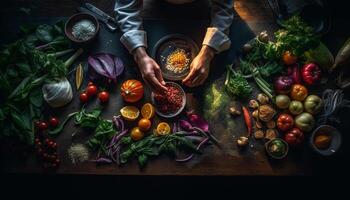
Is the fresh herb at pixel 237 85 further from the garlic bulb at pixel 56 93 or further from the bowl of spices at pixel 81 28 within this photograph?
the garlic bulb at pixel 56 93

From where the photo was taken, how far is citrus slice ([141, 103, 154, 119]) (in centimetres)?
276

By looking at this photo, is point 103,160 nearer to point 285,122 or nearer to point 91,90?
point 91,90

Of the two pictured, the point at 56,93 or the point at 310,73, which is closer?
the point at 56,93

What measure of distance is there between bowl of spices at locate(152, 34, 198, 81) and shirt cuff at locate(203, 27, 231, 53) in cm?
19

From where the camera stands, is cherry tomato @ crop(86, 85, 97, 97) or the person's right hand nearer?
the person's right hand

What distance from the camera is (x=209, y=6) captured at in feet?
10.1

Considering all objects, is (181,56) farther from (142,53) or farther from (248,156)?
(248,156)

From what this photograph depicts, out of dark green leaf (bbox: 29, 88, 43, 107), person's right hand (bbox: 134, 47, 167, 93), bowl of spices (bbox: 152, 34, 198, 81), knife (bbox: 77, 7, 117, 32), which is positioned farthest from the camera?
knife (bbox: 77, 7, 117, 32)

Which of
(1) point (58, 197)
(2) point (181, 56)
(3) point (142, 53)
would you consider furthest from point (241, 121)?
(1) point (58, 197)

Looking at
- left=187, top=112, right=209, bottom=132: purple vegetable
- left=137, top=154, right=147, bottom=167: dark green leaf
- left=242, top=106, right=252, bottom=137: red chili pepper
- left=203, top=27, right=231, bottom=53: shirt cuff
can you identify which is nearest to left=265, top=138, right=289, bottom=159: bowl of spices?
left=242, top=106, right=252, bottom=137: red chili pepper

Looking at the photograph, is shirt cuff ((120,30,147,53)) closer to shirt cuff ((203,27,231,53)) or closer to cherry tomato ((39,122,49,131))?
shirt cuff ((203,27,231,53))

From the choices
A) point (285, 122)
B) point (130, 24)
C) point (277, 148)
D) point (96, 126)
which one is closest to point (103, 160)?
point (96, 126)

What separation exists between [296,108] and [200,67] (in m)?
0.83

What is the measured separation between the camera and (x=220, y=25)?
280 cm
